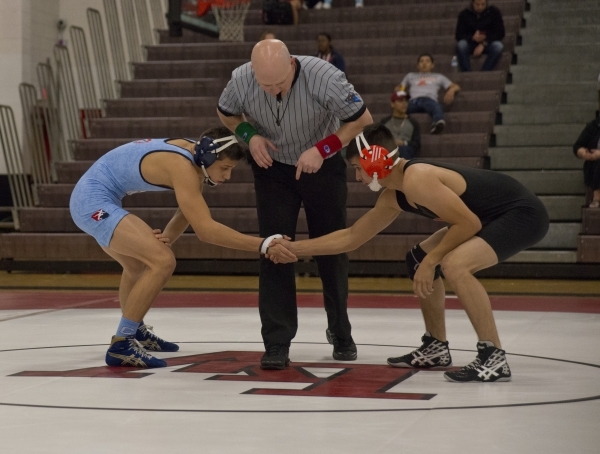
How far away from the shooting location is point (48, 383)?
3.83 m

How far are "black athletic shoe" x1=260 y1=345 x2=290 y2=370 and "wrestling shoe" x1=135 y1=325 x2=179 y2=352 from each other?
2.35 ft

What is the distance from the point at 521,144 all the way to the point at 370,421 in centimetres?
793

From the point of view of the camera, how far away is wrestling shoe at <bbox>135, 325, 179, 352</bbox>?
476 centimetres

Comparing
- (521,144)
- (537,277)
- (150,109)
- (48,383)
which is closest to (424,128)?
(521,144)

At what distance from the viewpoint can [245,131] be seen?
14.4ft

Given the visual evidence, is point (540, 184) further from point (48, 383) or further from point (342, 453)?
point (342, 453)

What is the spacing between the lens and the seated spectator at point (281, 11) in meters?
12.4

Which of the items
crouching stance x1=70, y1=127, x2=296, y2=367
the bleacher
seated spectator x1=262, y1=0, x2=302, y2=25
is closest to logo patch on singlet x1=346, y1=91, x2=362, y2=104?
crouching stance x1=70, y1=127, x2=296, y2=367

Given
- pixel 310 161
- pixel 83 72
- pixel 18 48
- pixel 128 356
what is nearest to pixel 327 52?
pixel 83 72

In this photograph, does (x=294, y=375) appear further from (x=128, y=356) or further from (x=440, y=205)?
(x=440, y=205)

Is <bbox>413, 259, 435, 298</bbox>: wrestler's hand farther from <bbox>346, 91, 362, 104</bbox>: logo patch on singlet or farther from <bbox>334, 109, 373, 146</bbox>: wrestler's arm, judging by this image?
<bbox>346, 91, 362, 104</bbox>: logo patch on singlet

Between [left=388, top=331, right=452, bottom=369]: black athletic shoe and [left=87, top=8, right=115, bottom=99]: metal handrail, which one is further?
[left=87, top=8, right=115, bottom=99]: metal handrail

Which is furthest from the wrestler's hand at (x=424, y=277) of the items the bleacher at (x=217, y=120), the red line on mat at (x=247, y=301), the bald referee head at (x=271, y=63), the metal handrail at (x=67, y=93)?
the metal handrail at (x=67, y=93)

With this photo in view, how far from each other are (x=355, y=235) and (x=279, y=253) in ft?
1.07
